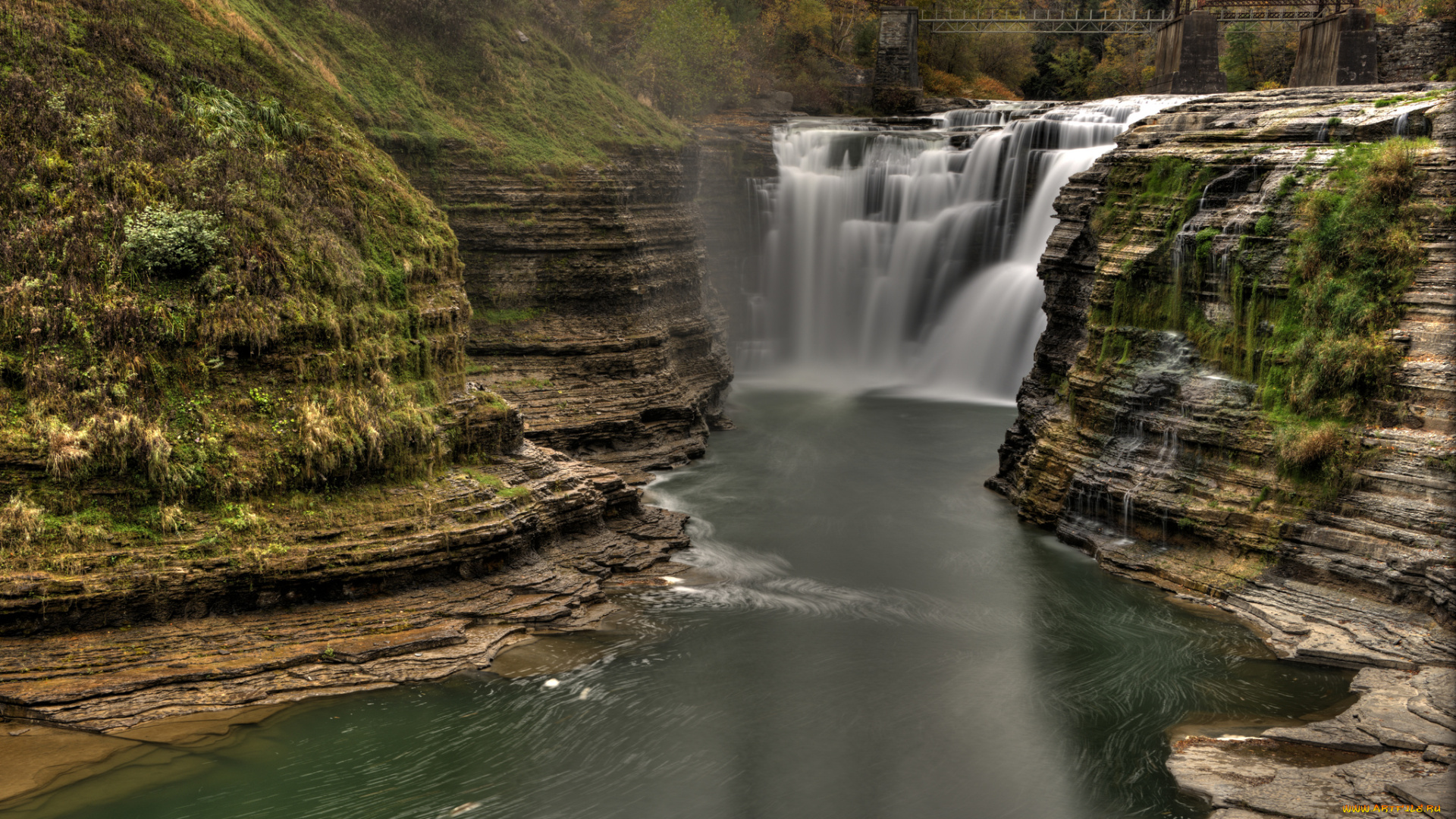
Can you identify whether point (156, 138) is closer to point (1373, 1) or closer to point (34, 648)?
point (34, 648)

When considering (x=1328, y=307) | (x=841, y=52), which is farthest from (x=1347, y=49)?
(x=841, y=52)

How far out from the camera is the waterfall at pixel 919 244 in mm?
28984

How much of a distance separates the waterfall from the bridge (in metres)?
4.32

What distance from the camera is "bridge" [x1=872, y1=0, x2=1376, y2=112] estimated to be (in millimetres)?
28031

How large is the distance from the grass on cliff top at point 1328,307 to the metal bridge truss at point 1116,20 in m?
16.4

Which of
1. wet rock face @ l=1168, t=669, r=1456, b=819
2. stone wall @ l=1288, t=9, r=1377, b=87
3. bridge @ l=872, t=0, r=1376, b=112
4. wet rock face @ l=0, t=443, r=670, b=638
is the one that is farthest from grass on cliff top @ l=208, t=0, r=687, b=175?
wet rock face @ l=1168, t=669, r=1456, b=819

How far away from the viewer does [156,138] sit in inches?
588

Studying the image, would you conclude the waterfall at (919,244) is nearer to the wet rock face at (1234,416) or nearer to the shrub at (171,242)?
the wet rock face at (1234,416)

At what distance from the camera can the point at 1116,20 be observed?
37.5 meters

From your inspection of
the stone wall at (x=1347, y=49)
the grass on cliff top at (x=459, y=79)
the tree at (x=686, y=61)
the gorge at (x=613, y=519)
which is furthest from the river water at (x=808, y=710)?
the tree at (x=686, y=61)

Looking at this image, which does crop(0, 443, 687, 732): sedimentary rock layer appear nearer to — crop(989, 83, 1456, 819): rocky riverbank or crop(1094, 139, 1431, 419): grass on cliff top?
crop(989, 83, 1456, 819): rocky riverbank

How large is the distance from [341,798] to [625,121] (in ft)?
68.8

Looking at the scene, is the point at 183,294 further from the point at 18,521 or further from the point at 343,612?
the point at 343,612

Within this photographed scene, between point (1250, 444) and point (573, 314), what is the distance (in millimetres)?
13819
